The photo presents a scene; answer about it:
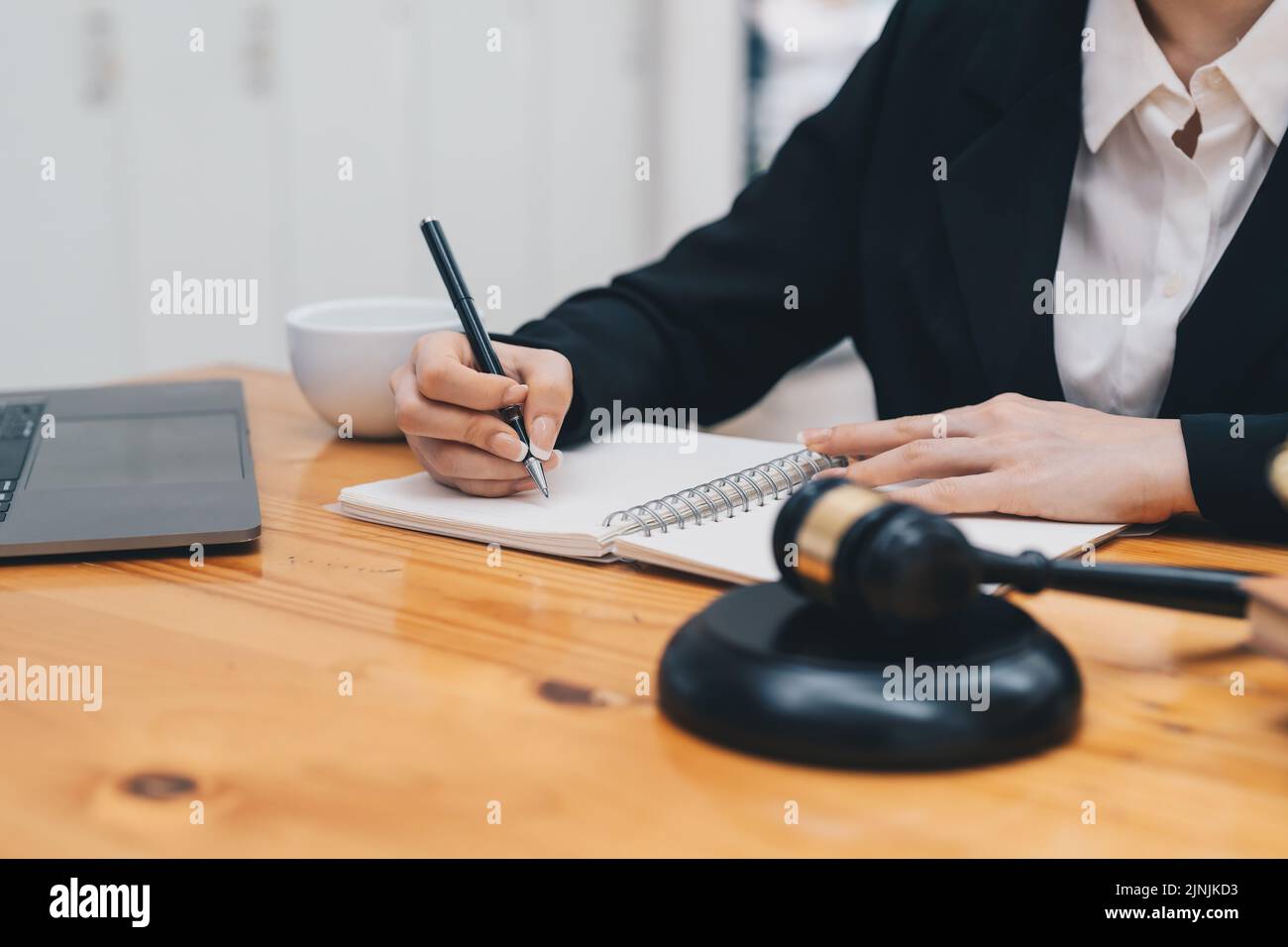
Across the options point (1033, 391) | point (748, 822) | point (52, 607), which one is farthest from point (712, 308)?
point (748, 822)

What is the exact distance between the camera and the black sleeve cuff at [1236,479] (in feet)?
2.75

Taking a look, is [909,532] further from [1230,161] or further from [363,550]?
[1230,161]

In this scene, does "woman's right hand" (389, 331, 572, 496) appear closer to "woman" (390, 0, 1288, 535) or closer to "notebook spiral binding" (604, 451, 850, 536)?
"woman" (390, 0, 1288, 535)

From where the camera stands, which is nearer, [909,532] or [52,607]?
[909,532]

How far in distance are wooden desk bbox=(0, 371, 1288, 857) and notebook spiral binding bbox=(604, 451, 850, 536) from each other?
0.12ft

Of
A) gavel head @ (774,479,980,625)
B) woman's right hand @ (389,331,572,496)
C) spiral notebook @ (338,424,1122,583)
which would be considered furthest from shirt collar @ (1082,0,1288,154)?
gavel head @ (774,479,980,625)

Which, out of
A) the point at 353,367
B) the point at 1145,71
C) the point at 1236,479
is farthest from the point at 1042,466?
the point at 353,367

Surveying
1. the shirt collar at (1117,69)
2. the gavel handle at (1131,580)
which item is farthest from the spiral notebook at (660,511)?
the shirt collar at (1117,69)

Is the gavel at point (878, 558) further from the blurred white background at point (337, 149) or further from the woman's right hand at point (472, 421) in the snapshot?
the blurred white background at point (337, 149)

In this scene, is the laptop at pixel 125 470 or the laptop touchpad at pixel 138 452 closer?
the laptop at pixel 125 470

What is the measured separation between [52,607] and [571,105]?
2.67 meters

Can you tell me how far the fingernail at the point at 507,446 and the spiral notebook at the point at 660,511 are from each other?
35 millimetres

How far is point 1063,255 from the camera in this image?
1173 millimetres
